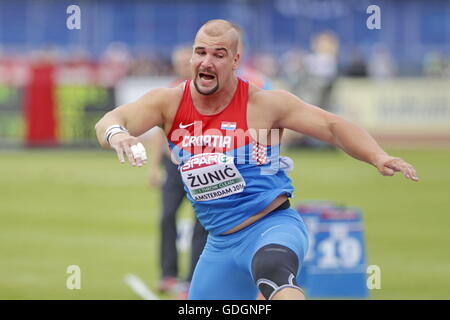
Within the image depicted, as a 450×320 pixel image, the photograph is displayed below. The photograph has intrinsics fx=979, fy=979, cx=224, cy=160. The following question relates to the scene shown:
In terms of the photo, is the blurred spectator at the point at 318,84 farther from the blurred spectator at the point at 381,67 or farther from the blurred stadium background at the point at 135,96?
the blurred spectator at the point at 381,67

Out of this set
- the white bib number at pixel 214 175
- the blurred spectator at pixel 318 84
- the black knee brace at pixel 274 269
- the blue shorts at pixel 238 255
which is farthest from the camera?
the blurred spectator at pixel 318 84

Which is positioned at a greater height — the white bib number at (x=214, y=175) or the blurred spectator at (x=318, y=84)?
the white bib number at (x=214, y=175)

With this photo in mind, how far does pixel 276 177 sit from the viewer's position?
6.78m

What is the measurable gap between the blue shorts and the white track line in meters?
3.24

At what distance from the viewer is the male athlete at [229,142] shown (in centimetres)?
654

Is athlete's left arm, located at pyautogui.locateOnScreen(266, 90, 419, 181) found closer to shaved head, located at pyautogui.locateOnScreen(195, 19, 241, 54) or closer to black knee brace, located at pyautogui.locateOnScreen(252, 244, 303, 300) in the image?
shaved head, located at pyautogui.locateOnScreen(195, 19, 241, 54)

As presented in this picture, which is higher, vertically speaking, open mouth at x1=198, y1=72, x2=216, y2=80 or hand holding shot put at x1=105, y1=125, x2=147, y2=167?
open mouth at x1=198, y1=72, x2=216, y2=80

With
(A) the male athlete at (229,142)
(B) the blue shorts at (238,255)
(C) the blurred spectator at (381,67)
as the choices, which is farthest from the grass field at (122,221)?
→ (C) the blurred spectator at (381,67)

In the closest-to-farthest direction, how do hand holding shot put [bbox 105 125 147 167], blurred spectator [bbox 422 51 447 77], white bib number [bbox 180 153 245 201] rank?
1. hand holding shot put [bbox 105 125 147 167]
2. white bib number [bbox 180 153 245 201]
3. blurred spectator [bbox 422 51 447 77]

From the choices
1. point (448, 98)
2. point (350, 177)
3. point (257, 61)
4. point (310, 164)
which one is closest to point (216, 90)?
point (350, 177)

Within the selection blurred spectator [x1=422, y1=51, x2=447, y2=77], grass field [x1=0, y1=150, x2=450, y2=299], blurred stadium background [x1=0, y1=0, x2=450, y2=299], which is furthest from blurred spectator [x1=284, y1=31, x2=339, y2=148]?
blurred spectator [x1=422, y1=51, x2=447, y2=77]

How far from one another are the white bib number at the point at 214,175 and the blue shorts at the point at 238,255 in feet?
0.98

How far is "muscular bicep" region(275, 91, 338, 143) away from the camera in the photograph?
663cm
